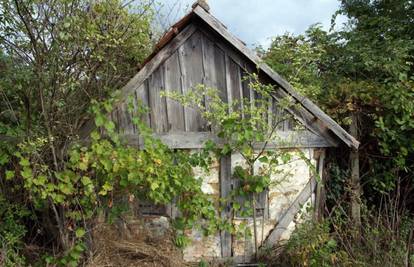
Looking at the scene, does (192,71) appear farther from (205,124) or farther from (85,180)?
(85,180)

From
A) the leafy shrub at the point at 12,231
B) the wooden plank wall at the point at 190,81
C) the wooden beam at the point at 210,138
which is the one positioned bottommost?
the leafy shrub at the point at 12,231

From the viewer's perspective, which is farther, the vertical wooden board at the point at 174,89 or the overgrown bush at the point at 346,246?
the vertical wooden board at the point at 174,89

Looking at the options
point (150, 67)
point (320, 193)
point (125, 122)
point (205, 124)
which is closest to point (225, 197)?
point (205, 124)

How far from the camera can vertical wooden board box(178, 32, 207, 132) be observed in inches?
224

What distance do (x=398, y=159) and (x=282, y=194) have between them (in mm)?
1961

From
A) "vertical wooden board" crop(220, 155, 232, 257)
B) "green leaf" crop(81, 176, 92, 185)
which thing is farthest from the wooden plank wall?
"green leaf" crop(81, 176, 92, 185)

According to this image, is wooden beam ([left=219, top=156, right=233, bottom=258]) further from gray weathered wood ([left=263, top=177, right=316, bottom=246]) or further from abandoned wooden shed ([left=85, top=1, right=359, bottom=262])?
gray weathered wood ([left=263, top=177, right=316, bottom=246])

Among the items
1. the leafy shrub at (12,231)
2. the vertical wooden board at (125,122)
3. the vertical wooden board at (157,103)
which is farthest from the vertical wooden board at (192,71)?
the leafy shrub at (12,231)

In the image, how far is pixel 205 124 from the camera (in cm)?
575

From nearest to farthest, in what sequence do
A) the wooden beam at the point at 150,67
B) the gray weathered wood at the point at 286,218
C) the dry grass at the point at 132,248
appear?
1. the dry grass at the point at 132,248
2. the wooden beam at the point at 150,67
3. the gray weathered wood at the point at 286,218

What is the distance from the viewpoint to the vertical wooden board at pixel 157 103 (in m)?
5.68

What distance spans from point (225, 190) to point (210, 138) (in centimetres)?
88

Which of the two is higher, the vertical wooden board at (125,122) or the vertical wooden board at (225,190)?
the vertical wooden board at (125,122)

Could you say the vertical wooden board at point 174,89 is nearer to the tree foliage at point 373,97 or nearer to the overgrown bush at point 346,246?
the tree foliage at point 373,97
